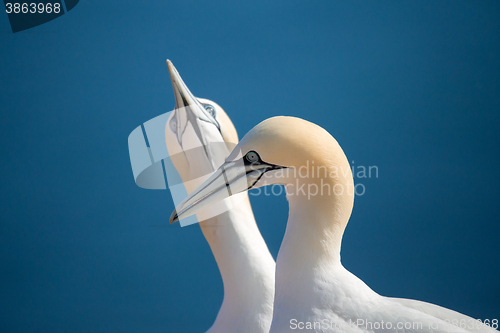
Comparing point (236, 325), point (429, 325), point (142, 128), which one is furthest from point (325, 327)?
point (142, 128)

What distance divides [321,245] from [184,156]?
1.12 metres

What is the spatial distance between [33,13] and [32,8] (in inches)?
6.8

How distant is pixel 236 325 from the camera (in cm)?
244

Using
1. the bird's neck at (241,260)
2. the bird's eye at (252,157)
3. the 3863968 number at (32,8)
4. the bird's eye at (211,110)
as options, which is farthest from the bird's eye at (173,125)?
the 3863968 number at (32,8)

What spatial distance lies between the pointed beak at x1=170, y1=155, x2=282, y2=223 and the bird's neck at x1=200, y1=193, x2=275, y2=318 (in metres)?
0.67

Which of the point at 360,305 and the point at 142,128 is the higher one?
the point at 142,128

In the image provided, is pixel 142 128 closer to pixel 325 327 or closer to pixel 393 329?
pixel 325 327

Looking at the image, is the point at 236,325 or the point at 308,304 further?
the point at 236,325

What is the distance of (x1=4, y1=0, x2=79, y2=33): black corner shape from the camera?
15.4 feet

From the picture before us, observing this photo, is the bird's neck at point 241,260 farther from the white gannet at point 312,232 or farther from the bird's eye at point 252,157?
the bird's eye at point 252,157

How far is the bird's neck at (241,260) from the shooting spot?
2.46m

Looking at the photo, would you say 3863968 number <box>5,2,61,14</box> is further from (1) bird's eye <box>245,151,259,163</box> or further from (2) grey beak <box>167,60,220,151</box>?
(1) bird's eye <box>245,151,259,163</box>

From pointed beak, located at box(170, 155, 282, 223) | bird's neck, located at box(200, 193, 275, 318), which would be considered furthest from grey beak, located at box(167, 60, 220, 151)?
pointed beak, located at box(170, 155, 282, 223)

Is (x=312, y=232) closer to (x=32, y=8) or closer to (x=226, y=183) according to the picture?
(x=226, y=183)
